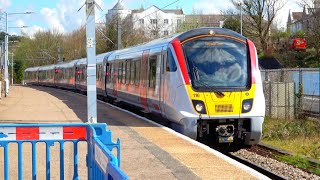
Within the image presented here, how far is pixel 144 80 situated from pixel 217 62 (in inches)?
179

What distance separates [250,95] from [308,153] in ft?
7.62

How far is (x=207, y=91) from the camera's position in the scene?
45.2 feet

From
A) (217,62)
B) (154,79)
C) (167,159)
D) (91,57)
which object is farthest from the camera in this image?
(154,79)

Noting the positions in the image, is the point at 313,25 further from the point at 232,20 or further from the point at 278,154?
the point at 278,154

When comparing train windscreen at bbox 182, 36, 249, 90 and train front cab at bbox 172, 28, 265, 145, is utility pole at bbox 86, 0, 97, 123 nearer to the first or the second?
train front cab at bbox 172, 28, 265, 145

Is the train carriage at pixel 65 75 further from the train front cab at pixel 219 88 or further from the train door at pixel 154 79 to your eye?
the train front cab at pixel 219 88

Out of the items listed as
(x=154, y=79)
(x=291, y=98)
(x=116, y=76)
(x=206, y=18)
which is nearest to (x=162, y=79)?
(x=154, y=79)

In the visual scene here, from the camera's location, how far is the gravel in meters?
11.5

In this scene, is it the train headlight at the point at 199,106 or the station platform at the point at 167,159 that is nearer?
the station platform at the point at 167,159

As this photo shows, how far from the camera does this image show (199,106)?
13.6 meters

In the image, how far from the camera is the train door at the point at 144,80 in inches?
711

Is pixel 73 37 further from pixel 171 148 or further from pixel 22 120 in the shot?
pixel 171 148

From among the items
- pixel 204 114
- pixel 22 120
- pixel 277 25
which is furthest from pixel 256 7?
pixel 204 114

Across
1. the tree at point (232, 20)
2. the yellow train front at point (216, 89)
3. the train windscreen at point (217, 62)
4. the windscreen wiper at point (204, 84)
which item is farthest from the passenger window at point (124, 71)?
the tree at point (232, 20)
